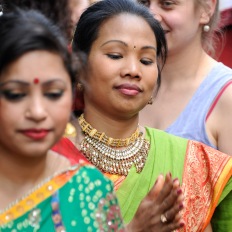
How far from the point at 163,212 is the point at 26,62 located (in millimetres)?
714

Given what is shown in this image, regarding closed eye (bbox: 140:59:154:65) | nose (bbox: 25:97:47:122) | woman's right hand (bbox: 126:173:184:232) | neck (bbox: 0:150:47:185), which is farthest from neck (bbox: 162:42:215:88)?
nose (bbox: 25:97:47:122)

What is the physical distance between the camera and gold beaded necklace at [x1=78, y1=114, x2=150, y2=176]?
325cm

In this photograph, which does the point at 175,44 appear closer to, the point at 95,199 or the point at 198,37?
the point at 198,37

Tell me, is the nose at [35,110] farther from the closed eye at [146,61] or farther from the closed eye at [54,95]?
the closed eye at [146,61]

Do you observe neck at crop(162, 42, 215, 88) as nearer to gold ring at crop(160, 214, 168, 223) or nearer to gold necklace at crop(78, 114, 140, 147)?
gold necklace at crop(78, 114, 140, 147)

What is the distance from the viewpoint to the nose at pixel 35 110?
257 cm

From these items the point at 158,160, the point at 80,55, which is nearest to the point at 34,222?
the point at 80,55

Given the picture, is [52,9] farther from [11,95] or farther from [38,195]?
[38,195]

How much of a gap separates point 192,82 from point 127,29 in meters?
1.08

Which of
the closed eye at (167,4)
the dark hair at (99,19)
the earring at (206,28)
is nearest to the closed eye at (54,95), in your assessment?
the dark hair at (99,19)

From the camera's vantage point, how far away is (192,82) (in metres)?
4.27

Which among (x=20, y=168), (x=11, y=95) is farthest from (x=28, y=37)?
(x=20, y=168)

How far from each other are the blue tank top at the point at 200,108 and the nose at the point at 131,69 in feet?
2.88

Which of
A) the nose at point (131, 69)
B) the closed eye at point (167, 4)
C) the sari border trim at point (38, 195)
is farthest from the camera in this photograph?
the closed eye at point (167, 4)
